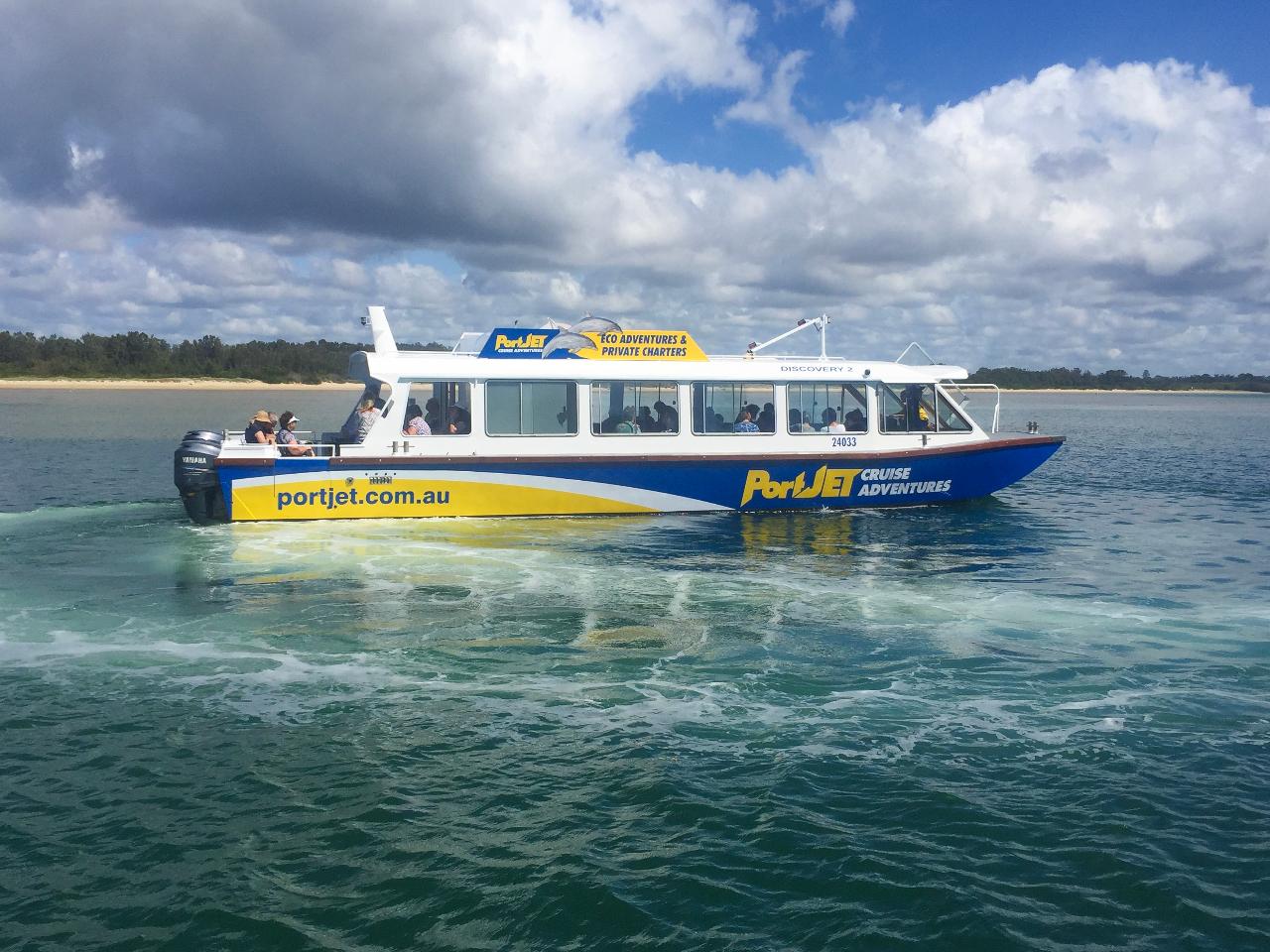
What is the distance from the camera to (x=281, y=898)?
215 inches

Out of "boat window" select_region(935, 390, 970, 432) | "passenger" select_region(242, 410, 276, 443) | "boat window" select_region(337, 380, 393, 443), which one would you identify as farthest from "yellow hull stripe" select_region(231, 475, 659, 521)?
"boat window" select_region(935, 390, 970, 432)

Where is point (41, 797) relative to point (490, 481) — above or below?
below

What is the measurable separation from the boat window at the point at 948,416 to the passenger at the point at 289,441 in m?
12.7

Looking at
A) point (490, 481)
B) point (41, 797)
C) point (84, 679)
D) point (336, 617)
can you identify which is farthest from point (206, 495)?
point (41, 797)

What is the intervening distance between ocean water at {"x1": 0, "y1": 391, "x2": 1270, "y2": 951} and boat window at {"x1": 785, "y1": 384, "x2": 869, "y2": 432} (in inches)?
205

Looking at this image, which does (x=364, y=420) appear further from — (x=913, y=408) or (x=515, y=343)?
(x=913, y=408)

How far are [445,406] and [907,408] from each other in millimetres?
9541

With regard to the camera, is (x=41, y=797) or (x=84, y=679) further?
(x=84, y=679)

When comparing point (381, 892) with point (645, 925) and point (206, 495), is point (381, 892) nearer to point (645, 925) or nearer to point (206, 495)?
point (645, 925)

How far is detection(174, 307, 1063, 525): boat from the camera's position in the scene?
17.7 m

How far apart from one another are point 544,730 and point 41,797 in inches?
140

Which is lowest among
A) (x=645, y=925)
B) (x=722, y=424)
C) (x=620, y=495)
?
(x=645, y=925)

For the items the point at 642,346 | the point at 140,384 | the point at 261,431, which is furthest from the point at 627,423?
the point at 140,384

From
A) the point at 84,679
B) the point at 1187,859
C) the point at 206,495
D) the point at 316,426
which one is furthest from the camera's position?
the point at 316,426
